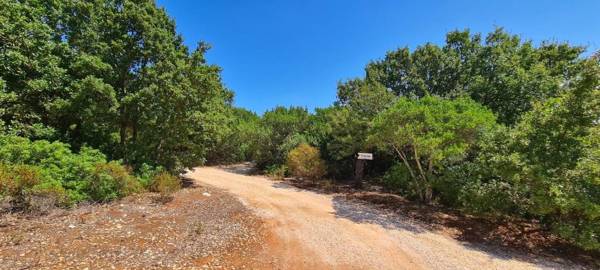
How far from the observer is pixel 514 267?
5.79 m

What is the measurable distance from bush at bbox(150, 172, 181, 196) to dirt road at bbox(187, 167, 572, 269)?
337cm

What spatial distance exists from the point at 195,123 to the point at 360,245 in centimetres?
836

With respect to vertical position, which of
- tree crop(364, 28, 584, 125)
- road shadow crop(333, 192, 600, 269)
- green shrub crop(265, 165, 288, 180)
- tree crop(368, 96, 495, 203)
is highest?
tree crop(364, 28, 584, 125)

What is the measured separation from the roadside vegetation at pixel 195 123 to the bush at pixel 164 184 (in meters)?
0.05

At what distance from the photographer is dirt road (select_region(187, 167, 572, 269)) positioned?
5.60m

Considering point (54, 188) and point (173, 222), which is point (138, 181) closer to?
point (54, 188)

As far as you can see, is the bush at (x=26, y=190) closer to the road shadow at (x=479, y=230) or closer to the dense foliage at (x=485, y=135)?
the road shadow at (x=479, y=230)

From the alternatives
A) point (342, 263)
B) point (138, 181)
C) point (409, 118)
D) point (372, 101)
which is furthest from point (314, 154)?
point (342, 263)

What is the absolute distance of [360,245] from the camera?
6395 millimetres

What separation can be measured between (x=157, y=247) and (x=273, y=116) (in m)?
14.3

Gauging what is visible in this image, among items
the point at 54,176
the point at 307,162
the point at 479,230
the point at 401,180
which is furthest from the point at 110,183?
the point at 479,230

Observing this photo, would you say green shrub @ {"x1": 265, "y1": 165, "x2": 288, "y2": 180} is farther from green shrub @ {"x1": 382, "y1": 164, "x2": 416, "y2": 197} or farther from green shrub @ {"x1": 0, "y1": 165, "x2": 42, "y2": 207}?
green shrub @ {"x1": 0, "y1": 165, "x2": 42, "y2": 207}

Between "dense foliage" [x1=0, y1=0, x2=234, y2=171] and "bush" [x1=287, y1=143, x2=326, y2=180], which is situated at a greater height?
"dense foliage" [x1=0, y1=0, x2=234, y2=171]

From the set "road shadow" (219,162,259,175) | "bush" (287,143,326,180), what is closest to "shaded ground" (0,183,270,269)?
"bush" (287,143,326,180)
